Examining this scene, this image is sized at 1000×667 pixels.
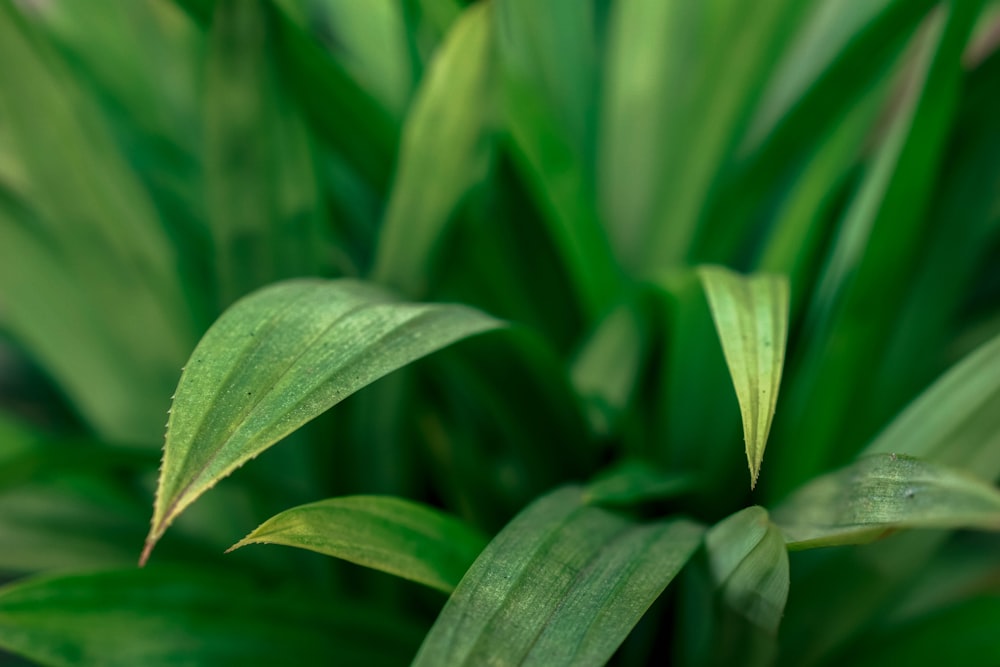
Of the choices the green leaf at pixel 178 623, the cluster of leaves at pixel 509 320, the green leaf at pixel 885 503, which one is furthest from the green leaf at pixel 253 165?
the green leaf at pixel 885 503

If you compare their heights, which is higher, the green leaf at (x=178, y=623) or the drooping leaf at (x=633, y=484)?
the drooping leaf at (x=633, y=484)

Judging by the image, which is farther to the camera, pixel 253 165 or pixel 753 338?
pixel 253 165

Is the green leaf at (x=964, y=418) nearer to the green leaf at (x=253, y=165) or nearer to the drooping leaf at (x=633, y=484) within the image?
the drooping leaf at (x=633, y=484)

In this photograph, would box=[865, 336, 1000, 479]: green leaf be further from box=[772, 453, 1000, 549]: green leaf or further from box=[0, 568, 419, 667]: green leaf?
box=[0, 568, 419, 667]: green leaf

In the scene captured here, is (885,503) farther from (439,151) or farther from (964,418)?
(439,151)

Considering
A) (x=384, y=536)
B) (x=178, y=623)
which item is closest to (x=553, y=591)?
(x=384, y=536)

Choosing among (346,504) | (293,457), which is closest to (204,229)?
(293,457)
